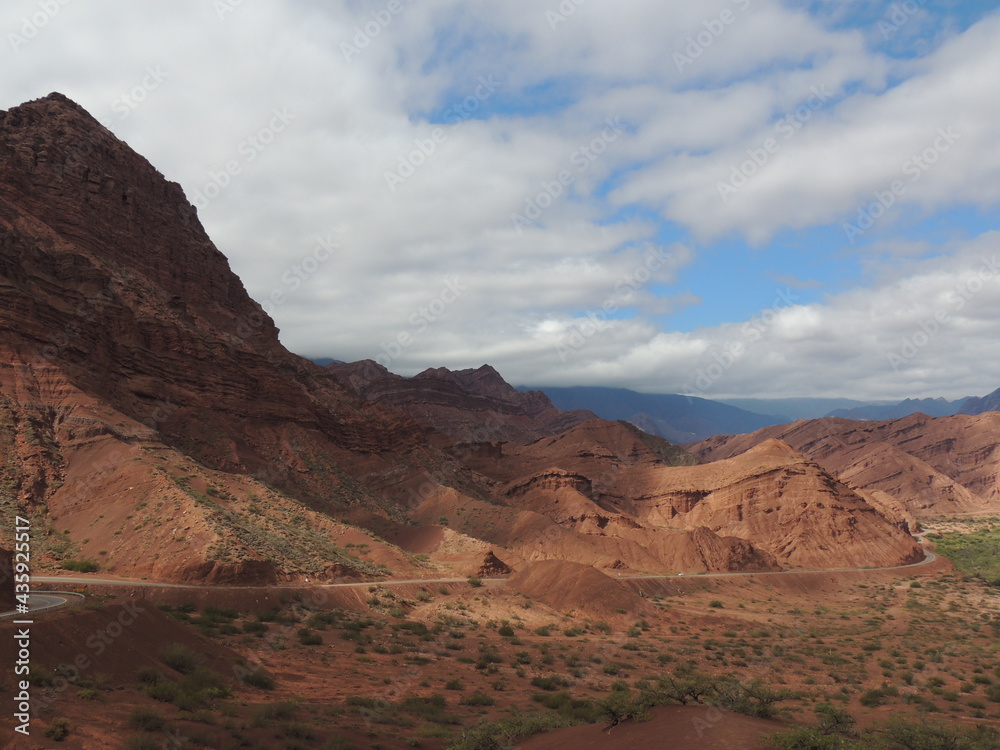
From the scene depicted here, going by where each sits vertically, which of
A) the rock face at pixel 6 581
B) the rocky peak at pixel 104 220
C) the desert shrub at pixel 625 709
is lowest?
the desert shrub at pixel 625 709

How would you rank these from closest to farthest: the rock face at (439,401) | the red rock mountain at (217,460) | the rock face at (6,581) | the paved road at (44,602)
A: the paved road at (44,602) < the rock face at (6,581) < the red rock mountain at (217,460) < the rock face at (439,401)

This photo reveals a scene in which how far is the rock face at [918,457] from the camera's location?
13812 cm

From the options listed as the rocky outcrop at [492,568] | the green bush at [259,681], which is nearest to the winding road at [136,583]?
the rocky outcrop at [492,568]

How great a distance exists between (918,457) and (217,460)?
16961cm

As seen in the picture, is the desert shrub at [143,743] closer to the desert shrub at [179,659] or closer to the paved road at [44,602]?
the desert shrub at [179,659]

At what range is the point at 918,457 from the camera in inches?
6270

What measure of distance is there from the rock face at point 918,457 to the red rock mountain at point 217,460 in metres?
59.4

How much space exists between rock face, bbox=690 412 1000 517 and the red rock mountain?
2338 inches

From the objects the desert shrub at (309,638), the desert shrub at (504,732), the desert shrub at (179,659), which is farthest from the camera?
the desert shrub at (309,638)

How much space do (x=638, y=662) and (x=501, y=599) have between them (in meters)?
14.6

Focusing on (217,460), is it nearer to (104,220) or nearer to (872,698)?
(104,220)

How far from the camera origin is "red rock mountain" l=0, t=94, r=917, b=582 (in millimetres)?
35812

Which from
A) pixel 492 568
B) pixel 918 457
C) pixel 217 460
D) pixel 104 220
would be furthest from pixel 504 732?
pixel 918 457

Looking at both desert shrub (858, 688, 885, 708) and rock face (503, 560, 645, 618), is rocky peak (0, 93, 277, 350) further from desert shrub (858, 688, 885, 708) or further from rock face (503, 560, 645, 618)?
desert shrub (858, 688, 885, 708)
